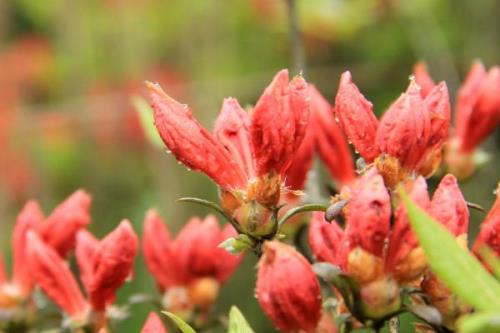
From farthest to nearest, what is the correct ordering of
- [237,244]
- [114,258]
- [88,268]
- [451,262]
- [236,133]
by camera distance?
[88,268] < [114,258] < [236,133] < [237,244] < [451,262]

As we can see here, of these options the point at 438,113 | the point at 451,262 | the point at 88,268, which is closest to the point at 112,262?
the point at 88,268

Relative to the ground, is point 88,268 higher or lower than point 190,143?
lower

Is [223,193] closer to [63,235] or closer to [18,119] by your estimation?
[63,235]

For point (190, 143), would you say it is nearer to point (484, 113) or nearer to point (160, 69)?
point (484, 113)

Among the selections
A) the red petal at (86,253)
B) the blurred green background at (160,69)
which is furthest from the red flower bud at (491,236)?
the blurred green background at (160,69)

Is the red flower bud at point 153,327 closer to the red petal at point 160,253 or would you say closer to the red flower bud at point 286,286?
the red flower bud at point 286,286

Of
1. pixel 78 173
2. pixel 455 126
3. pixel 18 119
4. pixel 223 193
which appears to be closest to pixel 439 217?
pixel 223 193
